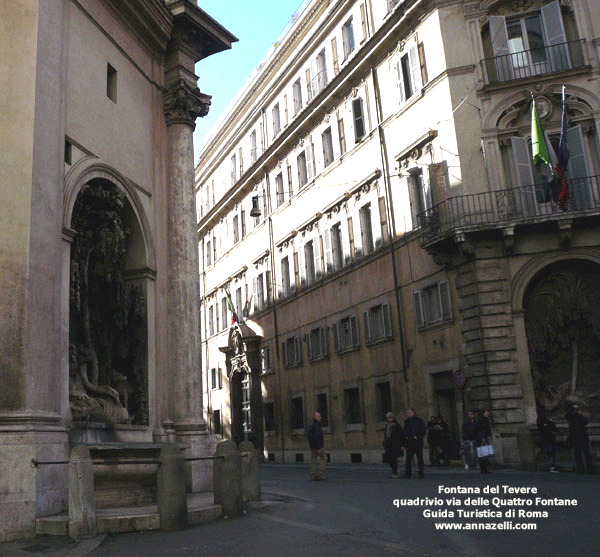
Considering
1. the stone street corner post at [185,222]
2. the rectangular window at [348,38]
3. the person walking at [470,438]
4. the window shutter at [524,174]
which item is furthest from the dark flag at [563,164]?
the rectangular window at [348,38]

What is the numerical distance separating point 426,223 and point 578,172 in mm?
4751

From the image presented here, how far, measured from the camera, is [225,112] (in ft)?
149

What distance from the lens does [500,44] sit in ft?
76.6

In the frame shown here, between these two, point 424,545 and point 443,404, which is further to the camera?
point 443,404

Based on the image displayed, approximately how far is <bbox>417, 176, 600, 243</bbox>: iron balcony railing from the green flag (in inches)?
42.9

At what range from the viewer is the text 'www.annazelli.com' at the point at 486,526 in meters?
8.55

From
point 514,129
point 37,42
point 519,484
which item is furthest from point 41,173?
point 514,129

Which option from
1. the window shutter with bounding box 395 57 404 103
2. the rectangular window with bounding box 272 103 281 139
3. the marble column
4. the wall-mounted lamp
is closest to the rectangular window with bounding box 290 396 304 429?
the wall-mounted lamp

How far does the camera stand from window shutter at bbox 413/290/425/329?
2462 cm

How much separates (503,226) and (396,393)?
7.76m

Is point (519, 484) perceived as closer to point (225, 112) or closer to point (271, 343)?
point (271, 343)

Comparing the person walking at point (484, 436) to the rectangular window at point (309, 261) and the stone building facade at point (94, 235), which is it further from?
the rectangular window at point (309, 261)

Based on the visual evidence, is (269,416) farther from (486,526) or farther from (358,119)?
(486,526)

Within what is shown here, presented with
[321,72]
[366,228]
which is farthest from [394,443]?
[321,72]
